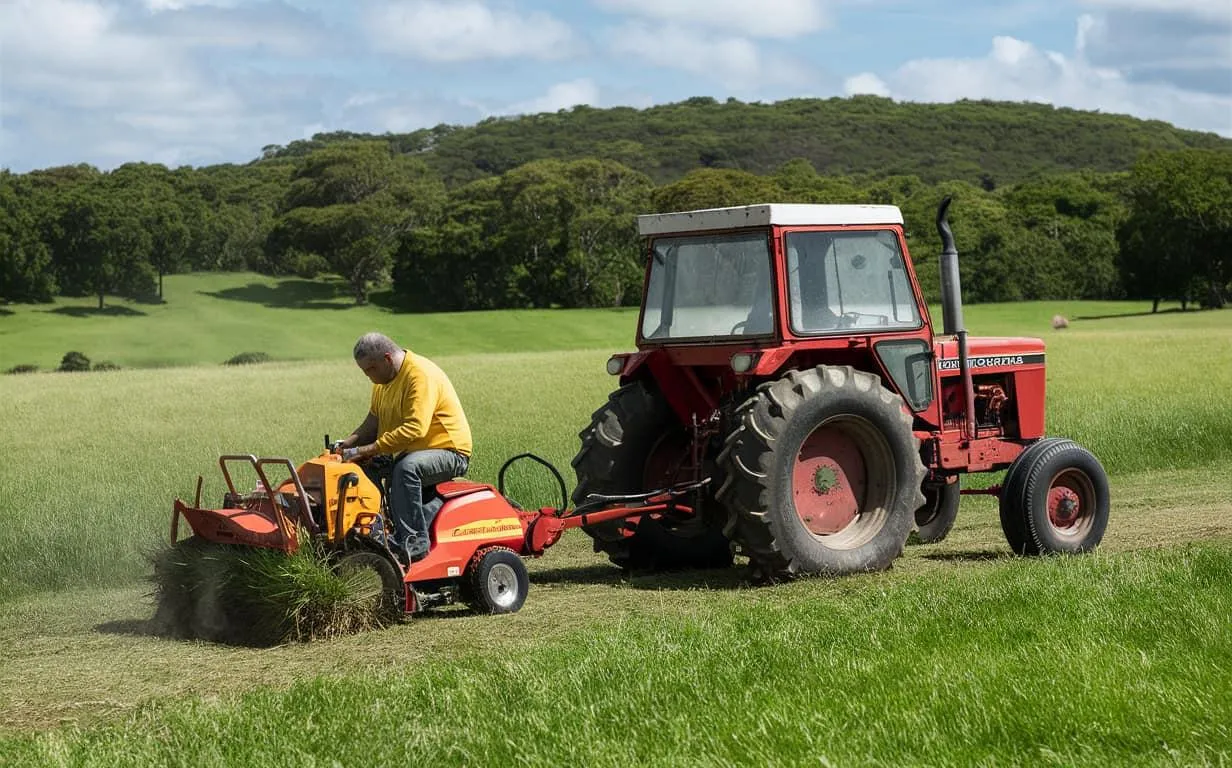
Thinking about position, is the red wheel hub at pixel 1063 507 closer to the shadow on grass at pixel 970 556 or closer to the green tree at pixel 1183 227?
the shadow on grass at pixel 970 556

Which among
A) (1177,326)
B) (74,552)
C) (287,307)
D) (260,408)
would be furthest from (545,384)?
(287,307)

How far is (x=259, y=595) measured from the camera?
793 centimetres

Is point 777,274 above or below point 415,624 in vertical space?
above

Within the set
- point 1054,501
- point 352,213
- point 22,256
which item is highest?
point 352,213

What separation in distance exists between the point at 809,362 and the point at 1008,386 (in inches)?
77.4

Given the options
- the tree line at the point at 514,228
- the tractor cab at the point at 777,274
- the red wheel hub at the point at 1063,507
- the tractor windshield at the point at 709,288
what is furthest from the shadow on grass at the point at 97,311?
the red wheel hub at the point at 1063,507

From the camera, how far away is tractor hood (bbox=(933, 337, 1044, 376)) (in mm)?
10255

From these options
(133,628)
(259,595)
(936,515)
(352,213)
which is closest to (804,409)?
(936,515)

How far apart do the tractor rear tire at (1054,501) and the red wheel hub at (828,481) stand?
1.12 metres

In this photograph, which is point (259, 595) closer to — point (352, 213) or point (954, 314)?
point (954, 314)

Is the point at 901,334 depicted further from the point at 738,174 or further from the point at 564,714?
the point at 738,174

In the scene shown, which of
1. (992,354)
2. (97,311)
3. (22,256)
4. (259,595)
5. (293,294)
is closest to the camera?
(259,595)

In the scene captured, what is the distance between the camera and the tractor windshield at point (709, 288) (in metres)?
9.50

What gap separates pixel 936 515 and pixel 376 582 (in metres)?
5.03
